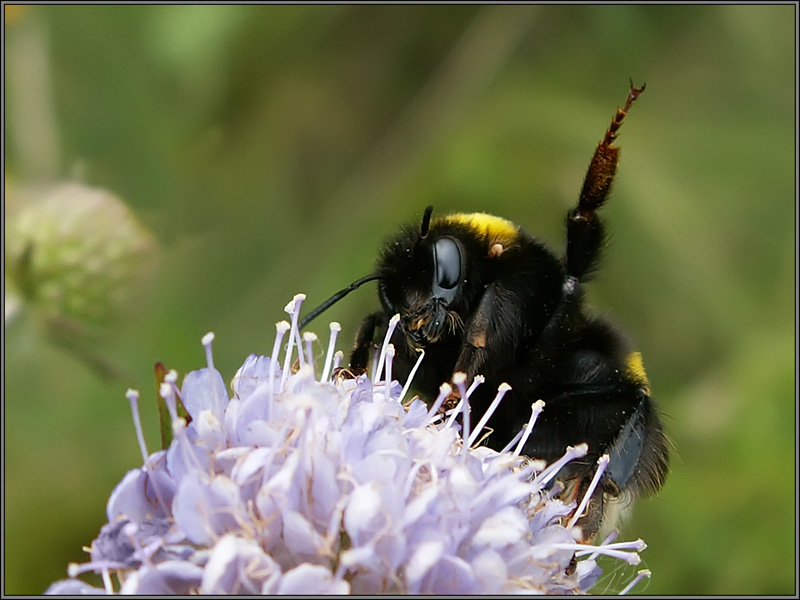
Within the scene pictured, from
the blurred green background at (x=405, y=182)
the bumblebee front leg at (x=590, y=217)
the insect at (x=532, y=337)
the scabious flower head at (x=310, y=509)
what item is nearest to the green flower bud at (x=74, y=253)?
the blurred green background at (x=405, y=182)

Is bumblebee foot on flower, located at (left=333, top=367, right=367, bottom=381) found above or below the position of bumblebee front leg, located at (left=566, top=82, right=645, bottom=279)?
below

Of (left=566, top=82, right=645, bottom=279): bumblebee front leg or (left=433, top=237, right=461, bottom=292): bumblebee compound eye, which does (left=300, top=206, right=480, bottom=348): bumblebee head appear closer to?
(left=433, top=237, right=461, bottom=292): bumblebee compound eye

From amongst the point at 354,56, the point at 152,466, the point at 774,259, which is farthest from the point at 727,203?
the point at 152,466

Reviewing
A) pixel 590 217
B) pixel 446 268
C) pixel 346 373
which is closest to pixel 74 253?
pixel 346 373

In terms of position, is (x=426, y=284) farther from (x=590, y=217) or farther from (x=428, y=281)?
(x=590, y=217)

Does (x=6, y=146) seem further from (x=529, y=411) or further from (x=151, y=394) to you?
(x=529, y=411)

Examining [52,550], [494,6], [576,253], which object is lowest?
[52,550]

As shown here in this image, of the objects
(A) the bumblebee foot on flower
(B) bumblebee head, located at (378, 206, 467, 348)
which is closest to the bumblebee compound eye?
(B) bumblebee head, located at (378, 206, 467, 348)
